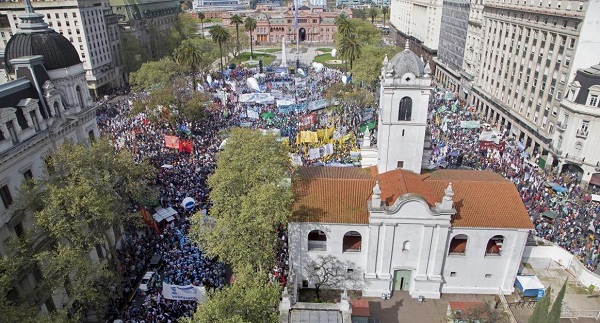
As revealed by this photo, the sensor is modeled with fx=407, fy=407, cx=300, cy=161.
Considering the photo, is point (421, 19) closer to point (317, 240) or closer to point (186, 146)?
point (186, 146)

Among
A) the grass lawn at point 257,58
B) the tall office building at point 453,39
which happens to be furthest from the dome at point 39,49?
the grass lawn at point 257,58

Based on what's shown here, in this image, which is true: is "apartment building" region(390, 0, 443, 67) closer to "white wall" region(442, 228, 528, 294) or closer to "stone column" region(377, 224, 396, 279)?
"white wall" region(442, 228, 528, 294)

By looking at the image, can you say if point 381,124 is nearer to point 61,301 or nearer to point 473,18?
point 61,301

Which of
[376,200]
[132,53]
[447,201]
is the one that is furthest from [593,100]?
[132,53]

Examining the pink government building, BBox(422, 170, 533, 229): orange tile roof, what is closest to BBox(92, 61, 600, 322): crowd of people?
BBox(422, 170, 533, 229): orange tile roof

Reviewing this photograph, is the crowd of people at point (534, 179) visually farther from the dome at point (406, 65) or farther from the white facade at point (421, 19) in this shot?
the white facade at point (421, 19)
